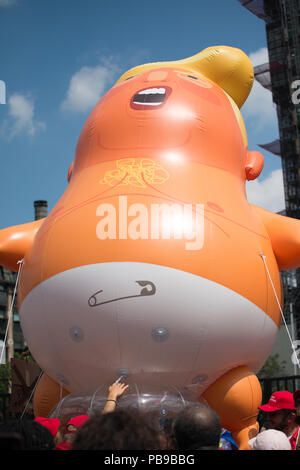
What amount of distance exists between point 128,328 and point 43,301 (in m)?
1.02

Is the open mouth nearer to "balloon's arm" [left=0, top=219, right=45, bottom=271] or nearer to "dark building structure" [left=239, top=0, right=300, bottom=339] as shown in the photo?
"balloon's arm" [left=0, top=219, right=45, bottom=271]

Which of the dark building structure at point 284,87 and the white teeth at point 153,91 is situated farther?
the dark building structure at point 284,87

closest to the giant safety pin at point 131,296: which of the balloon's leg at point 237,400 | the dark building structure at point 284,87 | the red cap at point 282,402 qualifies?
the balloon's leg at point 237,400

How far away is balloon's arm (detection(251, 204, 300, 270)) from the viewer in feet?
21.2

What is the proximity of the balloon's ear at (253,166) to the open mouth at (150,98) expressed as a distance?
1423 millimetres

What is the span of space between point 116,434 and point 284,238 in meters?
5.00

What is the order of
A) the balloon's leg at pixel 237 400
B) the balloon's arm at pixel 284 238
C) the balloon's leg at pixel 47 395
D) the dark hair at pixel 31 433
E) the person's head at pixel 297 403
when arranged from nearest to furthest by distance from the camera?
the dark hair at pixel 31 433
the person's head at pixel 297 403
the balloon's leg at pixel 237 400
the balloon's leg at pixel 47 395
the balloon's arm at pixel 284 238

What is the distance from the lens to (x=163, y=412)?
5211 millimetres

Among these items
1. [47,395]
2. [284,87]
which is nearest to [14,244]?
[47,395]

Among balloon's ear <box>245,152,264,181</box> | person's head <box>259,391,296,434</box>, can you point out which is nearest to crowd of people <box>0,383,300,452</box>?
person's head <box>259,391,296,434</box>

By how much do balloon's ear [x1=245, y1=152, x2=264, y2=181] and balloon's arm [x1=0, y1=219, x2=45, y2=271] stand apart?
2.84 meters

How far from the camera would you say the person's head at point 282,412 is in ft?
13.1

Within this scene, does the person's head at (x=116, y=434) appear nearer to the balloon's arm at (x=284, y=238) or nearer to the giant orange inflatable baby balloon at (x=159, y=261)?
the giant orange inflatable baby balloon at (x=159, y=261)
